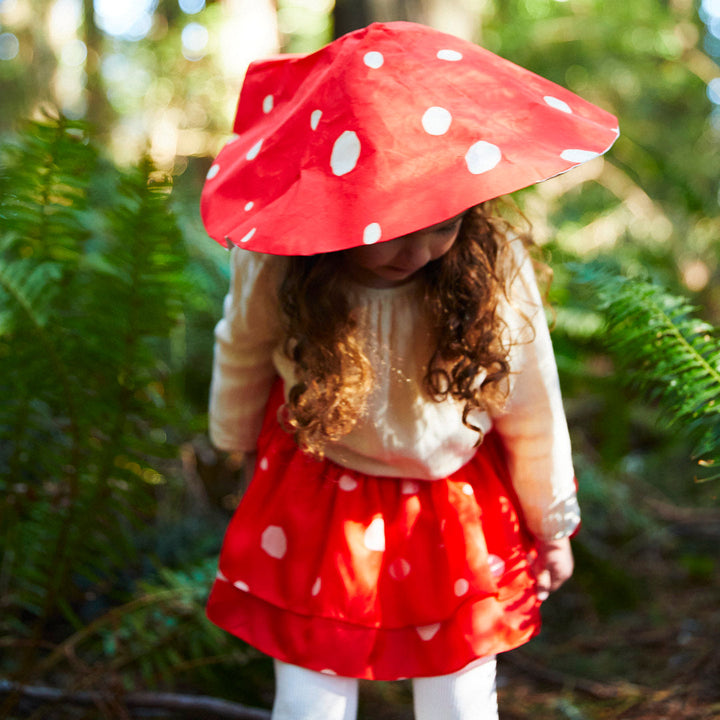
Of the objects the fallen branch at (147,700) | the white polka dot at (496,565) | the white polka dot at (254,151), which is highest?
the white polka dot at (254,151)

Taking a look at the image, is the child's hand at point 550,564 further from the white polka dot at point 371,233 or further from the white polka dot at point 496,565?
the white polka dot at point 371,233

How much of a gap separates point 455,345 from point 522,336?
108 millimetres

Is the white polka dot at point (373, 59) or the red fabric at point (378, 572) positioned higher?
the white polka dot at point (373, 59)

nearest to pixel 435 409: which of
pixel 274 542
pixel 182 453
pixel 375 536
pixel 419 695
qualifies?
pixel 375 536

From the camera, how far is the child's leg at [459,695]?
99cm

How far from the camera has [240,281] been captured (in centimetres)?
108

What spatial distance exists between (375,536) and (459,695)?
27cm

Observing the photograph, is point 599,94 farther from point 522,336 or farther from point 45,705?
point 45,705

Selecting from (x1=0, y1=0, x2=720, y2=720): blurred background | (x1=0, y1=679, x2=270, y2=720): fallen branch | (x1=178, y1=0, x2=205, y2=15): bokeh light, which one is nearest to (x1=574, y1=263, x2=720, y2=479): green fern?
(x1=0, y1=0, x2=720, y2=720): blurred background

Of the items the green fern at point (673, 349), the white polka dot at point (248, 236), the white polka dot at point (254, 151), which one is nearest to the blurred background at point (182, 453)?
the green fern at point (673, 349)

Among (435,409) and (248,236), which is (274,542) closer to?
(435,409)

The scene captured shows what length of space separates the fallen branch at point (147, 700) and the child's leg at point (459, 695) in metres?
0.42

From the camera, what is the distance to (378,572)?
1.00m

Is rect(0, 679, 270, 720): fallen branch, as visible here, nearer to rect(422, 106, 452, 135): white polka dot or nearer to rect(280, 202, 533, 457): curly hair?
rect(280, 202, 533, 457): curly hair
